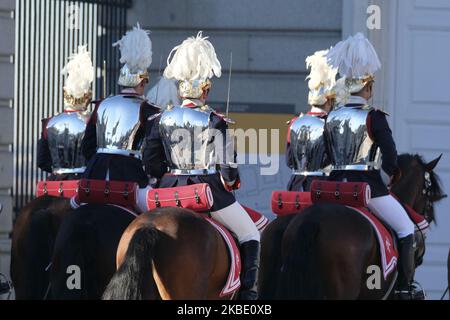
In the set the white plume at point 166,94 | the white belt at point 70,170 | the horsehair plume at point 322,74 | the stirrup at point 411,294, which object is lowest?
the stirrup at point 411,294

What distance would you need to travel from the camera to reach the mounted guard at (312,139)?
12188 millimetres

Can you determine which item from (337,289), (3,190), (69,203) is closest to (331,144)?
(337,289)

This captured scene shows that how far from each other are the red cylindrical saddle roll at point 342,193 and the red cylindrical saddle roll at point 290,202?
59 cm

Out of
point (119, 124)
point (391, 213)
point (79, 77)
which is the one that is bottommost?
point (391, 213)

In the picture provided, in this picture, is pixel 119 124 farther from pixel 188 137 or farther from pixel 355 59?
pixel 355 59

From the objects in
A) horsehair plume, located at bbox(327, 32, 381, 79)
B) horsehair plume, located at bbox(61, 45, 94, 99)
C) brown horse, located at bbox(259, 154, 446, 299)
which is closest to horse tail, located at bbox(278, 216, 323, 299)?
brown horse, located at bbox(259, 154, 446, 299)

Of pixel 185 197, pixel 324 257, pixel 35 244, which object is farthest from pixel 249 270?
pixel 35 244

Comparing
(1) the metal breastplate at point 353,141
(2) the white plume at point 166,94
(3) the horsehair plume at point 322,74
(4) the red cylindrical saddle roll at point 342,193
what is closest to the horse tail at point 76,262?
(4) the red cylindrical saddle roll at point 342,193

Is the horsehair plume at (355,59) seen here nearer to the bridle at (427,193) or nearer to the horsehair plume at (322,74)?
the bridle at (427,193)

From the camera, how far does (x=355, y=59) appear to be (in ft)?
35.7

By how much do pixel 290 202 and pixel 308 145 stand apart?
3.90 feet

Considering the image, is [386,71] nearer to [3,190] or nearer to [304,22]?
[304,22]

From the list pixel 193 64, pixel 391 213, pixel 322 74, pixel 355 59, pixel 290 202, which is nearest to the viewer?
pixel 193 64

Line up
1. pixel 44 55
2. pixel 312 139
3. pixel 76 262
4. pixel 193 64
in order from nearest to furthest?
pixel 76 262, pixel 193 64, pixel 312 139, pixel 44 55
